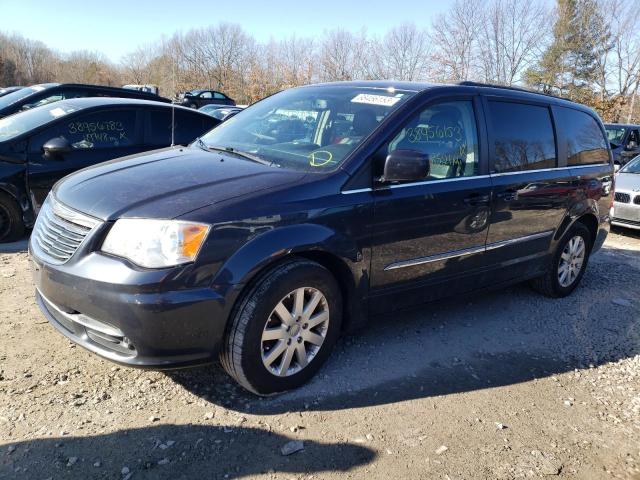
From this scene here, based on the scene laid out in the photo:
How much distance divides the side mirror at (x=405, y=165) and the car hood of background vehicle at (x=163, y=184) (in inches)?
20.9

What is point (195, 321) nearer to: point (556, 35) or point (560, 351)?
point (560, 351)

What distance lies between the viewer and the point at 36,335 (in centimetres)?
355

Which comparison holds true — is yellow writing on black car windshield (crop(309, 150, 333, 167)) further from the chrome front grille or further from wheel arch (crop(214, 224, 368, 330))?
the chrome front grille

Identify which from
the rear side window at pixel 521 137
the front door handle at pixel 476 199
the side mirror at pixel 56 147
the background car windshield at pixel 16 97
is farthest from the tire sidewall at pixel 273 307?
the background car windshield at pixel 16 97

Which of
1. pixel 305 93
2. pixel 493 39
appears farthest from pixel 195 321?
pixel 493 39

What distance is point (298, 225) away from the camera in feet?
9.43

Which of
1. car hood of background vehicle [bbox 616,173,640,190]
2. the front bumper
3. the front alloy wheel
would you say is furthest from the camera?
car hood of background vehicle [bbox 616,173,640,190]

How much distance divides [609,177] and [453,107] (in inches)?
97.1

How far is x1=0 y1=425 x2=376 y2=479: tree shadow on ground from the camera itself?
7.88 feet

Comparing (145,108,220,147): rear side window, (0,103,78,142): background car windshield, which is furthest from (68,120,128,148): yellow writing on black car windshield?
(145,108,220,147): rear side window

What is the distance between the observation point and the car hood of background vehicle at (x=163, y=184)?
2693 mm

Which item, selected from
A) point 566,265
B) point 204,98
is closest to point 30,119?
point 566,265

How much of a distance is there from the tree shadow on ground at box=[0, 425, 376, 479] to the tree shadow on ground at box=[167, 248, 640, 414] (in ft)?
0.91

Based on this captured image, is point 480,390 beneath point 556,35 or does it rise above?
beneath
